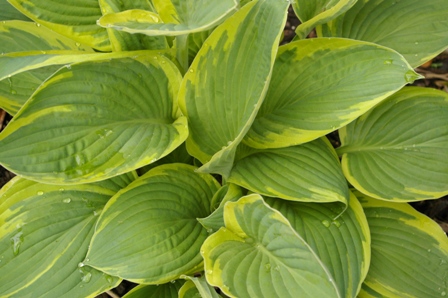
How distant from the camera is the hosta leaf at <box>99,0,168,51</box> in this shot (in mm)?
1092

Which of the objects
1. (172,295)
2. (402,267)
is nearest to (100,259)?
(172,295)

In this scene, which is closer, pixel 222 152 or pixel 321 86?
pixel 222 152

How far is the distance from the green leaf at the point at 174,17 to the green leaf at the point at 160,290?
667 mm

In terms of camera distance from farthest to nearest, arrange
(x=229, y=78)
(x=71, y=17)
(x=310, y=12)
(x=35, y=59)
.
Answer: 1. (x=310, y=12)
2. (x=71, y=17)
3. (x=229, y=78)
4. (x=35, y=59)

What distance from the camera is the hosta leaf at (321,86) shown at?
102cm

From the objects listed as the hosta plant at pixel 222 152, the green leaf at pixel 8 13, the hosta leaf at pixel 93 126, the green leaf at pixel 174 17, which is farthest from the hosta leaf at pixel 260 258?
the green leaf at pixel 8 13

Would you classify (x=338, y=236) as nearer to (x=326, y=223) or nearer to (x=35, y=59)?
(x=326, y=223)

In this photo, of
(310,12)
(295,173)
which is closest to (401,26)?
(310,12)

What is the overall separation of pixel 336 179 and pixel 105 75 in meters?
0.56

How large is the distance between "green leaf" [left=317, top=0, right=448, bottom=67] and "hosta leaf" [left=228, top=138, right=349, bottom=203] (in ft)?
1.13

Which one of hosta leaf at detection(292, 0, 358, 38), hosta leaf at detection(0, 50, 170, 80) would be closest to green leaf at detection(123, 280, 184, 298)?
hosta leaf at detection(0, 50, 170, 80)

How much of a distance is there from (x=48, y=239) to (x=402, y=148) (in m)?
0.90

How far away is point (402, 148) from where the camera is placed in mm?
1214

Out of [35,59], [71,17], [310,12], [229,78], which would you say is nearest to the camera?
[35,59]
